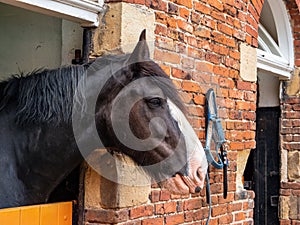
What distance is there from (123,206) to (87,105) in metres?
0.72

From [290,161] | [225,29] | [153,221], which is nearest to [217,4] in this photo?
[225,29]

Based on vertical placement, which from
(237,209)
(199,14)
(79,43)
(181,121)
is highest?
(199,14)

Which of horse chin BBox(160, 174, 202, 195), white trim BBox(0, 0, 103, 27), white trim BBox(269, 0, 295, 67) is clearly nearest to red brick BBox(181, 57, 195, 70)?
white trim BBox(0, 0, 103, 27)

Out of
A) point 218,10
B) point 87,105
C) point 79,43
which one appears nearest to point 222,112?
point 218,10

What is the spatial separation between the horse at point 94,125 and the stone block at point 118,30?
34cm

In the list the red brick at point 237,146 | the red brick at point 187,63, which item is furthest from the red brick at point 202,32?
the red brick at point 237,146

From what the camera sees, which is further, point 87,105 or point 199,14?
point 199,14

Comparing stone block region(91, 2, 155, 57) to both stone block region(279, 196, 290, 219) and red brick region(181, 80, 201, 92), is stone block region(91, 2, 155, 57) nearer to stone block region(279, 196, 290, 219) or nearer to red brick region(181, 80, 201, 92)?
red brick region(181, 80, 201, 92)

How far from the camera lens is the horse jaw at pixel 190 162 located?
9.29 feet

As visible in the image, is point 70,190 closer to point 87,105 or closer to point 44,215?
point 44,215

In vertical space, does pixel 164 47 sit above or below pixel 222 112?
above

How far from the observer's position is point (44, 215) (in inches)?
121

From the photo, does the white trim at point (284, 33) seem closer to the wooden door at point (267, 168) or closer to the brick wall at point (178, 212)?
the wooden door at point (267, 168)

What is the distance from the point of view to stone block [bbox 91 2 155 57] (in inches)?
131
